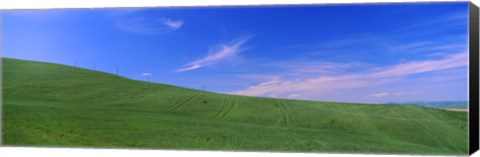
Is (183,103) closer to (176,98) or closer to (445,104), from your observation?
(176,98)

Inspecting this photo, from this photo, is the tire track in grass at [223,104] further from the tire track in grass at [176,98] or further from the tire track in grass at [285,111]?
the tire track in grass at [285,111]

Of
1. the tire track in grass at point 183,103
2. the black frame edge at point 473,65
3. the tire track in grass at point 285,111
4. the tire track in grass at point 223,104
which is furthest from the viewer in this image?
the tire track in grass at point 183,103

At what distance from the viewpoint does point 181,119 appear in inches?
471

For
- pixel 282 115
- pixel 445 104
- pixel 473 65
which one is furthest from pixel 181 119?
pixel 473 65

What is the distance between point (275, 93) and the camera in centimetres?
1098

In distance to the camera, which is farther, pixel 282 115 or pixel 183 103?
pixel 183 103

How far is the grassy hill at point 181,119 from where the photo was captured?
10.8 m

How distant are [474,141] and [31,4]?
683cm

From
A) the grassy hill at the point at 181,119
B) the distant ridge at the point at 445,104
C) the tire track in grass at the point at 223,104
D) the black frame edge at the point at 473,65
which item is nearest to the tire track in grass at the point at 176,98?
the grassy hill at the point at 181,119

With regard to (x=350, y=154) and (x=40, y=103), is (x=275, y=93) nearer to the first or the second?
(x=350, y=154)

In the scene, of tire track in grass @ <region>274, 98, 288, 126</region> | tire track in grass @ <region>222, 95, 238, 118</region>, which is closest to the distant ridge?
tire track in grass @ <region>274, 98, 288, 126</region>

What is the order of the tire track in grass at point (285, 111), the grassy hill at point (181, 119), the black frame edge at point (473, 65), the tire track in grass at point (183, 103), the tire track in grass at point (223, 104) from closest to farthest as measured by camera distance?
1. the black frame edge at point (473, 65)
2. the grassy hill at point (181, 119)
3. the tire track in grass at point (285, 111)
4. the tire track in grass at point (223, 104)
5. the tire track in grass at point (183, 103)

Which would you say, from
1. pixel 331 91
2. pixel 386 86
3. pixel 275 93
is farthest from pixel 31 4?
pixel 386 86

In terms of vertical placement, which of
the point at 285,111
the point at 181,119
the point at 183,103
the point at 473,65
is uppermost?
the point at 473,65
